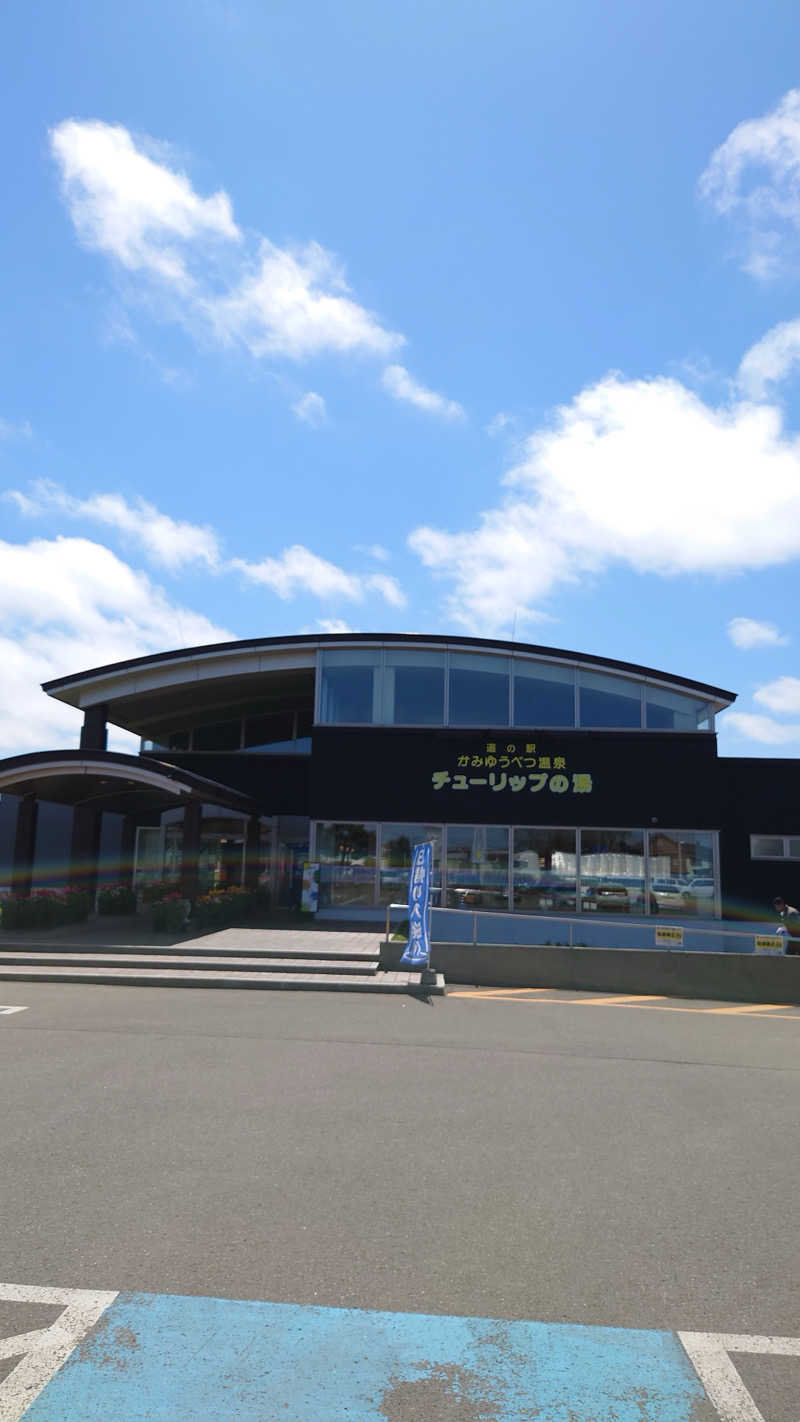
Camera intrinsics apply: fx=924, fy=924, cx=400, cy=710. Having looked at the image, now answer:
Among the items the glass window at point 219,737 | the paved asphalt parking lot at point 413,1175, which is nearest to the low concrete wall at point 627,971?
the paved asphalt parking lot at point 413,1175

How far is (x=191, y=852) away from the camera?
20.4 m

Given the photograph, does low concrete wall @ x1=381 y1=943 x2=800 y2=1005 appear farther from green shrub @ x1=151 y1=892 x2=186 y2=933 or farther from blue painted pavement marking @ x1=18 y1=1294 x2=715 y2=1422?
blue painted pavement marking @ x1=18 y1=1294 x2=715 y2=1422

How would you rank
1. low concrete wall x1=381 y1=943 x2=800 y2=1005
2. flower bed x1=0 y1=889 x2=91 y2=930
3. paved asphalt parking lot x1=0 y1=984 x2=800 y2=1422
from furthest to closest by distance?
flower bed x1=0 y1=889 x2=91 y2=930
low concrete wall x1=381 y1=943 x2=800 y2=1005
paved asphalt parking lot x1=0 y1=984 x2=800 y2=1422

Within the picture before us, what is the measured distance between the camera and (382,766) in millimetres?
24375

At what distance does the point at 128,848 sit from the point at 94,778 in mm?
8153

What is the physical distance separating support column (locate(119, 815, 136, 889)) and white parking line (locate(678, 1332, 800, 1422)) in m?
25.7

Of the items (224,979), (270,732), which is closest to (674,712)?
(270,732)

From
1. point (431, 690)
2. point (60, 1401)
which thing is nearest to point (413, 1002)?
point (60, 1401)

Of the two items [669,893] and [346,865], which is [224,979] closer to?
[346,865]

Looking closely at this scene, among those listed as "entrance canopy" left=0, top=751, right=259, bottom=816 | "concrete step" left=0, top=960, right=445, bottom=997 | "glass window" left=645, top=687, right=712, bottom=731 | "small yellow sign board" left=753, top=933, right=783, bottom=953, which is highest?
"glass window" left=645, top=687, right=712, bottom=731

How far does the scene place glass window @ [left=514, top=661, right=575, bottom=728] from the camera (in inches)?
976

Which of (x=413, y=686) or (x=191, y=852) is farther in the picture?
(x=413, y=686)

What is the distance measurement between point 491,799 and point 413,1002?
36.1 ft

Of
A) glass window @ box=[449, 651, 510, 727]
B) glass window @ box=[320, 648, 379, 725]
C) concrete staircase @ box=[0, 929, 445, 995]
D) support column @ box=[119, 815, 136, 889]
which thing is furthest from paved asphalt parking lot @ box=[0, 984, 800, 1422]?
support column @ box=[119, 815, 136, 889]
